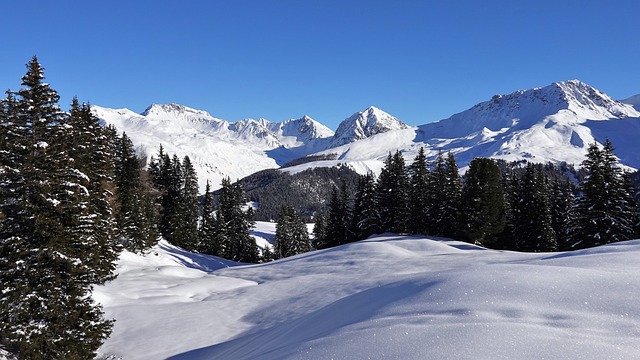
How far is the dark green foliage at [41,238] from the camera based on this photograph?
13609 millimetres

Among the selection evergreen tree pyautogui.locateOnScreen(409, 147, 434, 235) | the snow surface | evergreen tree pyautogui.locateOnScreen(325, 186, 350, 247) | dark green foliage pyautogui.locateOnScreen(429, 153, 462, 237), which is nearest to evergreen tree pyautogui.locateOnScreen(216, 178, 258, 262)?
evergreen tree pyautogui.locateOnScreen(325, 186, 350, 247)

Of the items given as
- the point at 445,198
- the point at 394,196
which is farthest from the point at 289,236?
the point at 445,198

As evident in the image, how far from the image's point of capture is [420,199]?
172 feet

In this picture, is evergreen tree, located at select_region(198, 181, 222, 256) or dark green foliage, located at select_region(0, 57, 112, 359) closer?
dark green foliage, located at select_region(0, 57, 112, 359)

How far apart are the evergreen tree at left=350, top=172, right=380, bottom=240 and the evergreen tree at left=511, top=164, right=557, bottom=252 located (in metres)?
17.4

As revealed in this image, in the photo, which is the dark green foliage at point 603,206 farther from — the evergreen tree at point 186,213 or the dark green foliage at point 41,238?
the evergreen tree at point 186,213

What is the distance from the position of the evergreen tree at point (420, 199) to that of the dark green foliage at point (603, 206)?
1832 centimetres

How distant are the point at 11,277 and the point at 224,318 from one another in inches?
416

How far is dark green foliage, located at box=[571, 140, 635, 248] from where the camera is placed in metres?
32.7

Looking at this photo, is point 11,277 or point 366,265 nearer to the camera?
point 11,277

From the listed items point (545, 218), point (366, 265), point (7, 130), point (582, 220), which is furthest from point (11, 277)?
point (545, 218)

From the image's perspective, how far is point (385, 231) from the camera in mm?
→ 55688

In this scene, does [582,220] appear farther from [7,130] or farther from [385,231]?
[7,130]

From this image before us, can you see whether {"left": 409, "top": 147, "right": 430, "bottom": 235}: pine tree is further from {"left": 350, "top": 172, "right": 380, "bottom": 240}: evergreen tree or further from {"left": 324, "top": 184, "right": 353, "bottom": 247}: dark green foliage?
{"left": 324, "top": 184, "right": 353, "bottom": 247}: dark green foliage
